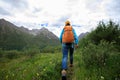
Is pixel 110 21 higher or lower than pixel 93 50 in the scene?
higher

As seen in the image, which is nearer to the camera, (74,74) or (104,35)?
(74,74)

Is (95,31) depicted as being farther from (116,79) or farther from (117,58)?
(116,79)

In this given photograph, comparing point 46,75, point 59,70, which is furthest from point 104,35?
point 46,75

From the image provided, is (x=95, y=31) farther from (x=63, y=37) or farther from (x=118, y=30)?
(x=63, y=37)

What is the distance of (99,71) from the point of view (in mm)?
7668

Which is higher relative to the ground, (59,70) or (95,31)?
(95,31)

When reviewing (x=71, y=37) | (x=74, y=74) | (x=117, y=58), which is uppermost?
(x=71, y=37)

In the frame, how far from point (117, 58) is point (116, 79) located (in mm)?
2797

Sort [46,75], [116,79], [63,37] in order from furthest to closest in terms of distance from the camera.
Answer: [63,37] < [46,75] < [116,79]

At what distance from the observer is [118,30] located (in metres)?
15.6

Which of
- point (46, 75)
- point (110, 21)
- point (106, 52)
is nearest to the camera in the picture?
point (46, 75)

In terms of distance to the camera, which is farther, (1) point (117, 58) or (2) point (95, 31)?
(2) point (95, 31)

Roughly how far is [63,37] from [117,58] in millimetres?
2818

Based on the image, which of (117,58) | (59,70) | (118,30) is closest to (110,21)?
(118,30)
